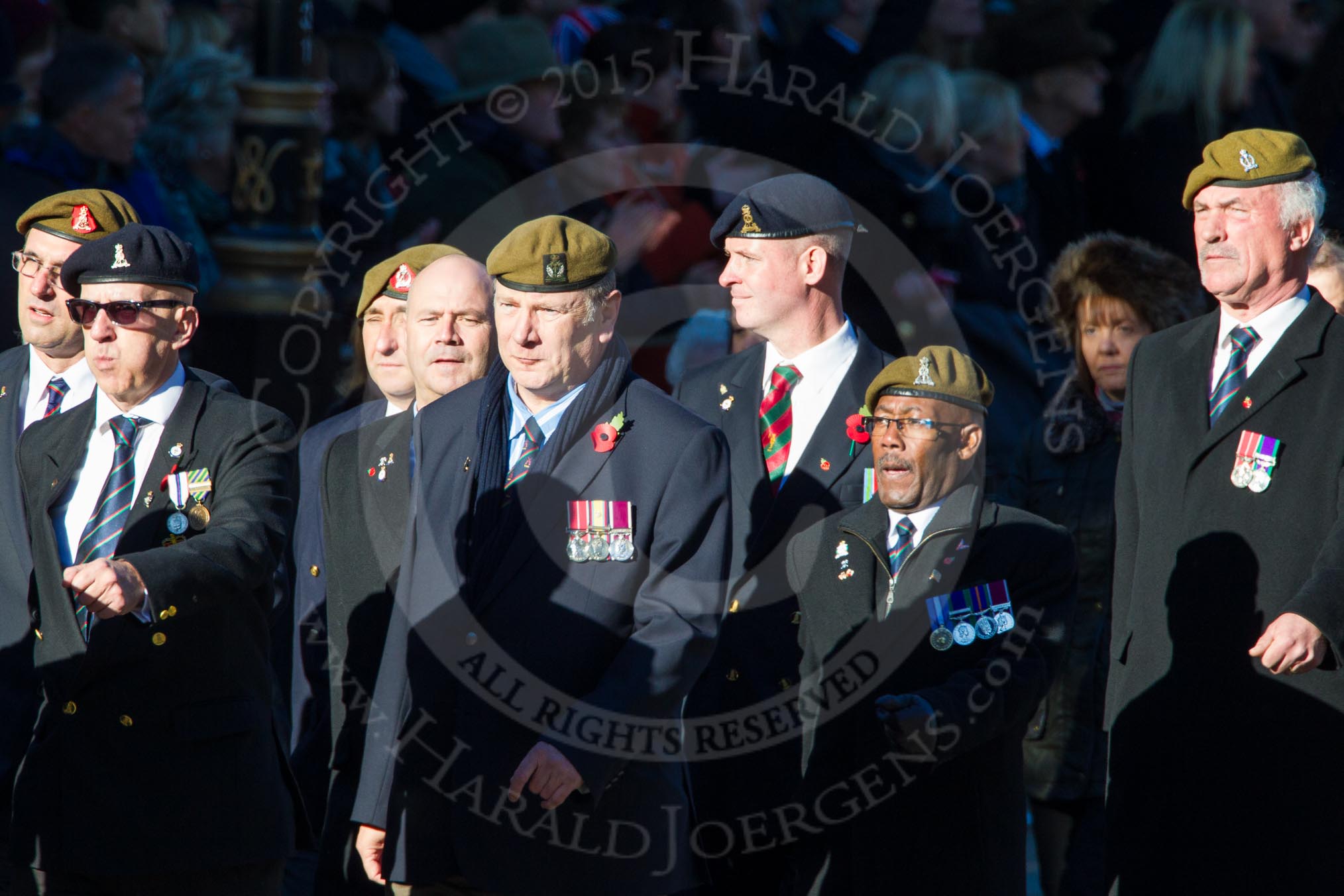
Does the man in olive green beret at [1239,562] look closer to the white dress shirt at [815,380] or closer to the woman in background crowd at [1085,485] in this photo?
the woman in background crowd at [1085,485]

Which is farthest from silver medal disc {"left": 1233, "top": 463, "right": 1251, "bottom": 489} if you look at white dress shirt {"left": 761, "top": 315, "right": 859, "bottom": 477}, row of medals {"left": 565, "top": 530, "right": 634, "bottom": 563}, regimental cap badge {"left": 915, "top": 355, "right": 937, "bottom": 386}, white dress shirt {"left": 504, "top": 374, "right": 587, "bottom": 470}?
white dress shirt {"left": 504, "top": 374, "right": 587, "bottom": 470}

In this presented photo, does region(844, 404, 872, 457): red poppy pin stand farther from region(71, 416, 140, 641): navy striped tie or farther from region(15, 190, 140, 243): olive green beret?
region(15, 190, 140, 243): olive green beret

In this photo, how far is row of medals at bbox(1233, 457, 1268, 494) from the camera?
176 inches

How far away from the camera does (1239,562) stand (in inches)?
177

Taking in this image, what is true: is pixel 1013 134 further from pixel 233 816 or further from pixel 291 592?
pixel 233 816

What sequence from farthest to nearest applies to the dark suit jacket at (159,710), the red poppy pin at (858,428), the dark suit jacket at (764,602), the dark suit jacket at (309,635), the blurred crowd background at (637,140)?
the blurred crowd background at (637,140) < the dark suit jacket at (309,635) < the dark suit jacket at (764,602) < the red poppy pin at (858,428) < the dark suit jacket at (159,710)

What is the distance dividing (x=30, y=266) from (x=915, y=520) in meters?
2.58

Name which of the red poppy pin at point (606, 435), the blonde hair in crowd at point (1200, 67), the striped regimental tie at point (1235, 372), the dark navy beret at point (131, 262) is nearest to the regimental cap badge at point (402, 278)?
the dark navy beret at point (131, 262)

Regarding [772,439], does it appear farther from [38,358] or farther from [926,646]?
[38,358]

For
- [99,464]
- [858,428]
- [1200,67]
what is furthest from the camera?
[1200,67]

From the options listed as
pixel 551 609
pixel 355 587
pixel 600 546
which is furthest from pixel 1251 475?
pixel 355 587

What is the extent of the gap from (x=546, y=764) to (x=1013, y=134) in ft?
15.4

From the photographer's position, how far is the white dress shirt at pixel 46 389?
17.7ft

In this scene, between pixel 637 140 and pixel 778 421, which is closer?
pixel 778 421
